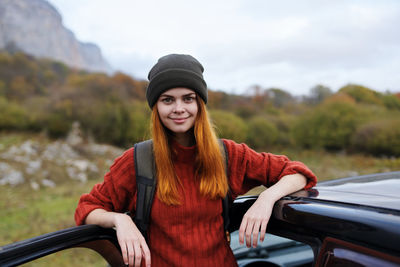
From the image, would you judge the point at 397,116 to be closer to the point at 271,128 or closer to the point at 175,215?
the point at 271,128

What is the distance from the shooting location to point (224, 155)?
1.69 metres

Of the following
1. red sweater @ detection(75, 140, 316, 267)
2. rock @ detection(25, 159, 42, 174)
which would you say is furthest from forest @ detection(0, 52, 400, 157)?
red sweater @ detection(75, 140, 316, 267)

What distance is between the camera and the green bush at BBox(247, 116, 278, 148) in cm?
2131

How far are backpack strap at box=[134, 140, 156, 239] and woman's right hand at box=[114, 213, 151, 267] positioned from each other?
0.12 meters

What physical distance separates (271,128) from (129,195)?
20921mm

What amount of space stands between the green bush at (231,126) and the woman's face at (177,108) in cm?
1686

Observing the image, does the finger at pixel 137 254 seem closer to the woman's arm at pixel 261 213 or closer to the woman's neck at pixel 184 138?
the woman's arm at pixel 261 213

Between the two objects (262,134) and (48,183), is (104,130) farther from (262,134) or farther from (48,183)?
(48,183)

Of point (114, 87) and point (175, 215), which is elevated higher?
point (114, 87)

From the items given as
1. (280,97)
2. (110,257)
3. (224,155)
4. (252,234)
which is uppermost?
(280,97)

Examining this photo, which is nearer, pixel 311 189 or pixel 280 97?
pixel 311 189

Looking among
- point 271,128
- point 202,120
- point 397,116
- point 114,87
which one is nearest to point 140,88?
point 114,87

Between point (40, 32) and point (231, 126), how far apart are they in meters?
66.5

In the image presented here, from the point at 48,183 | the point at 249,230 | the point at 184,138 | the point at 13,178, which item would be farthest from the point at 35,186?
the point at 249,230
